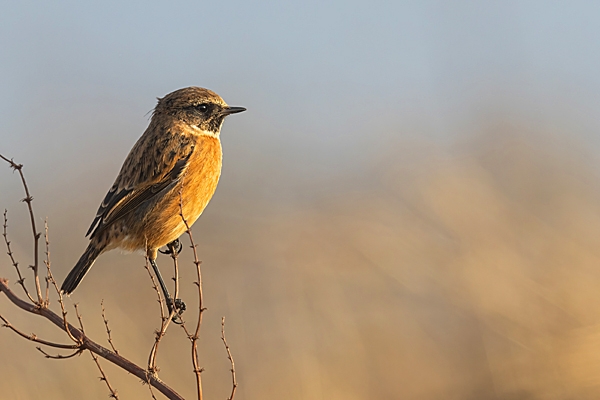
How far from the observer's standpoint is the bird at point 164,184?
479cm

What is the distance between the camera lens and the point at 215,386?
8.02 meters

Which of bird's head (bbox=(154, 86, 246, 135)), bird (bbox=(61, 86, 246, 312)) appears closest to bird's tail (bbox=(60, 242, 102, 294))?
bird (bbox=(61, 86, 246, 312))

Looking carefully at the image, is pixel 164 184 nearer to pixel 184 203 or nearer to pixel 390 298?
pixel 184 203

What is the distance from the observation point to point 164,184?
4.91 metres

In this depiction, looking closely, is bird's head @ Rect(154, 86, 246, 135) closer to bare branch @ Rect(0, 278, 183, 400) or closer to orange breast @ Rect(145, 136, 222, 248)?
orange breast @ Rect(145, 136, 222, 248)

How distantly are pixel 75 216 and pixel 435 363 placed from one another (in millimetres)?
5763

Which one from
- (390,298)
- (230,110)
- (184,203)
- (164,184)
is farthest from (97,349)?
(390,298)

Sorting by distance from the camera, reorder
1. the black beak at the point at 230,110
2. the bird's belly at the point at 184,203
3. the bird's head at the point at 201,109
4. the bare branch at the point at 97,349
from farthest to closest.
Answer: the bird's head at the point at 201,109 → the black beak at the point at 230,110 → the bird's belly at the point at 184,203 → the bare branch at the point at 97,349

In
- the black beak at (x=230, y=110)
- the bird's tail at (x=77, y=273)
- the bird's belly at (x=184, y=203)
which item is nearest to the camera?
the bird's tail at (x=77, y=273)

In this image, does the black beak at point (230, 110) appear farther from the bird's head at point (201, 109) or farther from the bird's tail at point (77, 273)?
the bird's tail at point (77, 273)

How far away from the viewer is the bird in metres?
4.79

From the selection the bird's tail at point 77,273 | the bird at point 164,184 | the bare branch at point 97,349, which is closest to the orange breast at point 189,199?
the bird at point 164,184

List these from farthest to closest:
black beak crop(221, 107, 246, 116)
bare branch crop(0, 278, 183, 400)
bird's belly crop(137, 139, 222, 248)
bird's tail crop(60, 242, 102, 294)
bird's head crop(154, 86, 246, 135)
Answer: bird's head crop(154, 86, 246, 135) → black beak crop(221, 107, 246, 116) → bird's belly crop(137, 139, 222, 248) → bird's tail crop(60, 242, 102, 294) → bare branch crop(0, 278, 183, 400)

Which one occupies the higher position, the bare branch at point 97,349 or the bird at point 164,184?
the bird at point 164,184
